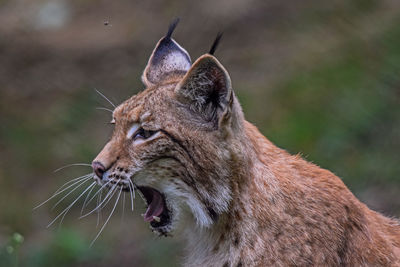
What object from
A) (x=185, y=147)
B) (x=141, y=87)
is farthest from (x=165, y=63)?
(x=141, y=87)

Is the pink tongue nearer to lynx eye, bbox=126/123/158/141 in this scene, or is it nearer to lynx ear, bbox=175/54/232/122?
lynx eye, bbox=126/123/158/141

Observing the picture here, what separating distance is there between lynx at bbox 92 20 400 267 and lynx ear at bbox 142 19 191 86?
18.0 inches

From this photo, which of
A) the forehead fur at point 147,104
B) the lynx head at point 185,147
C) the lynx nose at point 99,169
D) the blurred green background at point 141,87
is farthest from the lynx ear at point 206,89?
the blurred green background at point 141,87

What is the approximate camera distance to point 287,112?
12164 mm

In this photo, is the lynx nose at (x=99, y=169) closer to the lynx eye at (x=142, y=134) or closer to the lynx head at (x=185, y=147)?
the lynx head at (x=185, y=147)

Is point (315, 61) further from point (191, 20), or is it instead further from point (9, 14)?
point (9, 14)

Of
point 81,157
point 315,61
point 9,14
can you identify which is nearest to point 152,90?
point 81,157

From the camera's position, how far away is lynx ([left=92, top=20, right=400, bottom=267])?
18.2 feet

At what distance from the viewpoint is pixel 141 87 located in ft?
42.9

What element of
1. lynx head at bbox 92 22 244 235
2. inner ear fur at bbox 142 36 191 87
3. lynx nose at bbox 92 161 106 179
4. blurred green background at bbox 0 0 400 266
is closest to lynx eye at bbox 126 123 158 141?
lynx head at bbox 92 22 244 235

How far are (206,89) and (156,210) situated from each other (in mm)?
1018

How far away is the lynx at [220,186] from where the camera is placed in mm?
5551

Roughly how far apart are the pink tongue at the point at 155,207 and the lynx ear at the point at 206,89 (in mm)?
721

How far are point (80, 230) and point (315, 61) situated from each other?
4746 millimetres
